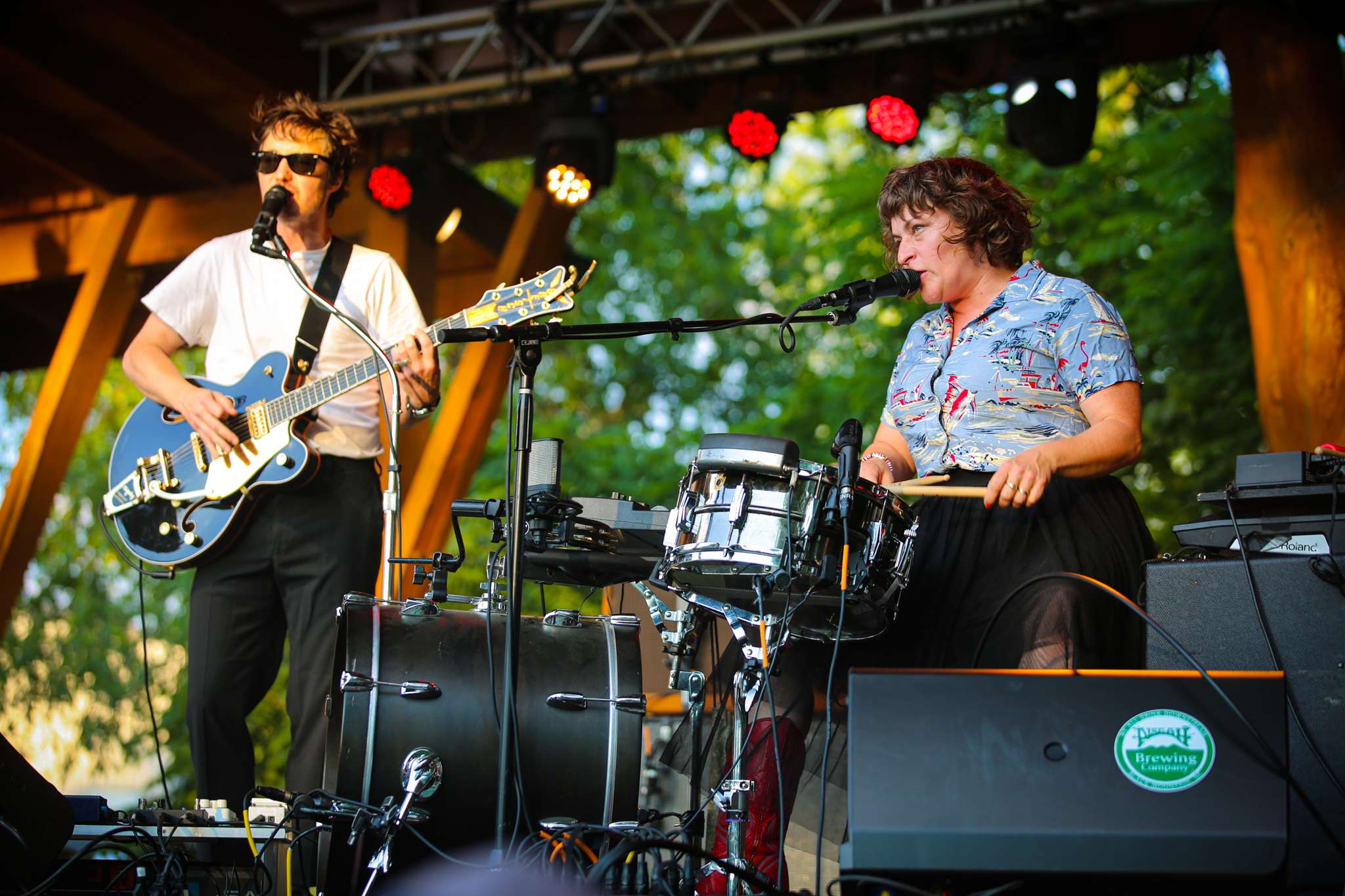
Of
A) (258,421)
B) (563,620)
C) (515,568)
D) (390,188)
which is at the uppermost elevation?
(390,188)

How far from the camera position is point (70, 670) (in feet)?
43.5

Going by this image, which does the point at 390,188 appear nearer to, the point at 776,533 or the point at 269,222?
the point at 269,222

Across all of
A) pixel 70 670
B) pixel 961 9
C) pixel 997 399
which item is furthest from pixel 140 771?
pixel 997 399

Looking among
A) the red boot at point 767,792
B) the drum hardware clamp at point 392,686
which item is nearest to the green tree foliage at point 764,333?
the red boot at point 767,792

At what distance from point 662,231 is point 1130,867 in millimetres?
12041

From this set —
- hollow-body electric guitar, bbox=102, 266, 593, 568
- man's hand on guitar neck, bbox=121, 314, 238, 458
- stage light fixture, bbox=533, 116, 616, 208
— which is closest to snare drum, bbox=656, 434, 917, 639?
hollow-body electric guitar, bbox=102, 266, 593, 568

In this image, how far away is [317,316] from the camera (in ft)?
11.5

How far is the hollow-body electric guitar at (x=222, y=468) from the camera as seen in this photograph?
3297mm

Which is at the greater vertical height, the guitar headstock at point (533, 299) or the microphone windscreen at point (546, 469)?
the guitar headstock at point (533, 299)

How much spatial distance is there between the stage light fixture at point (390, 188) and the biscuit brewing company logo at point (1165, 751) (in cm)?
507

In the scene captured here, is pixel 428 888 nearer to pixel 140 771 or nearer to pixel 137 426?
pixel 137 426

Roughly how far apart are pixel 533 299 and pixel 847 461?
3.10ft

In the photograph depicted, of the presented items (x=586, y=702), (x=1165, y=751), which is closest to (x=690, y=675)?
(x=586, y=702)

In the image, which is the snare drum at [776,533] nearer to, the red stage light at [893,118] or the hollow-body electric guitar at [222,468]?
the hollow-body electric guitar at [222,468]
